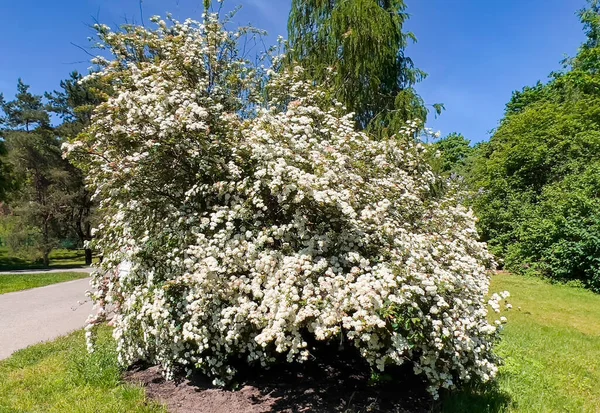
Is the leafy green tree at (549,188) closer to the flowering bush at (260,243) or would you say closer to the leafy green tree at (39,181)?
the flowering bush at (260,243)

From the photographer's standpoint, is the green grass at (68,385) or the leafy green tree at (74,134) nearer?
the green grass at (68,385)

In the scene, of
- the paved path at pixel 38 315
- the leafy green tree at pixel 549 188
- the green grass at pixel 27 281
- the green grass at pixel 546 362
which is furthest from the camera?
the leafy green tree at pixel 549 188

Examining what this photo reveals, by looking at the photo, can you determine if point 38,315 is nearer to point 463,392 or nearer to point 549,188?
point 463,392

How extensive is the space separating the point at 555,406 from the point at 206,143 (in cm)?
401

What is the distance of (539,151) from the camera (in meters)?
15.0

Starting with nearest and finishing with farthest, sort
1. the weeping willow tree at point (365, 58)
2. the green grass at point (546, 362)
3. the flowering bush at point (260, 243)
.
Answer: the flowering bush at point (260, 243), the green grass at point (546, 362), the weeping willow tree at point (365, 58)

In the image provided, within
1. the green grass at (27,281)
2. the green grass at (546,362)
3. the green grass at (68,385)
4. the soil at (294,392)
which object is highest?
the green grass at (27,281)

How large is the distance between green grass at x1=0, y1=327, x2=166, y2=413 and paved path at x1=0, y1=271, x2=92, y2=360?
0.59 metres

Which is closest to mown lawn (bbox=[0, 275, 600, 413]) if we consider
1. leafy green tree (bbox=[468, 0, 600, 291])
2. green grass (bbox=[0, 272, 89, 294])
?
leafy green tree (bbox=[468, 0, 600, 291])

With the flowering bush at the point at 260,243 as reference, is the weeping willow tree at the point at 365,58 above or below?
above

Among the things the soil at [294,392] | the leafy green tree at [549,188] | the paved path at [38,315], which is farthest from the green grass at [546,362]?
the paved path at [38,315]

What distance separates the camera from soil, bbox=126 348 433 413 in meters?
3.83

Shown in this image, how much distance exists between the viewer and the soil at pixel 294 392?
3.83 m

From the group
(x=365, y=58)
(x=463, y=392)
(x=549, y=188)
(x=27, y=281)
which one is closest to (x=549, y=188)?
(x=549, y=188)
